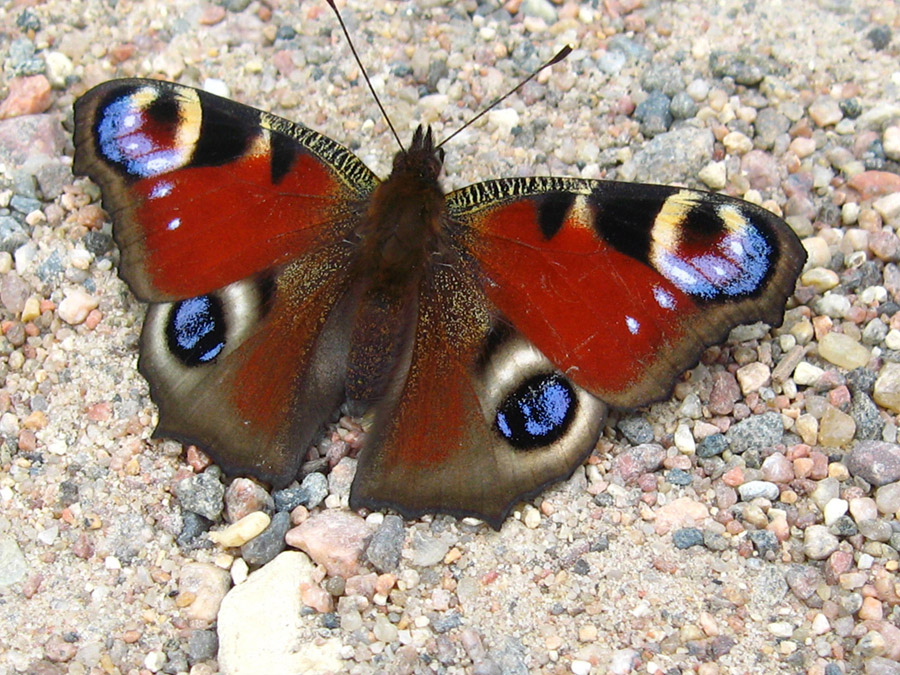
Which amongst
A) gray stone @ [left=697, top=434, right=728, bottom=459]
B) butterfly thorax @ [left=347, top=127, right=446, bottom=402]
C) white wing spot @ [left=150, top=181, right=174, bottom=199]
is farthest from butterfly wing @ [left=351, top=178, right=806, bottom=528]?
white wing spot @ [left=150, top=181, right=174, bottom=199]

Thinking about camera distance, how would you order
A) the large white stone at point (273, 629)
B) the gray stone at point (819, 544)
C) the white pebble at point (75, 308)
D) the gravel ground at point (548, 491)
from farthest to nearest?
1. the white pebble at point (75, 308)
2. the gray stone at point (819, 544)
3. the gravel ground at point (548, 491)
4. the large white stone at point (273, 629)

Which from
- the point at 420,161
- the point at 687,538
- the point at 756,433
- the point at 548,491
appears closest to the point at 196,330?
the point at 420,161

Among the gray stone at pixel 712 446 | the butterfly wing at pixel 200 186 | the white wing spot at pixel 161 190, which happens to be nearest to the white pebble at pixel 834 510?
the gray stone at pixel 712 446

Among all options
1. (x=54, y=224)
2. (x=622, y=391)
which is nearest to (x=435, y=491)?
(x=622, y=391)

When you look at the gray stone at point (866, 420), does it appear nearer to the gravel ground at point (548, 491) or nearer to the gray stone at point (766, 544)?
the gravel ground at point (548, 491)

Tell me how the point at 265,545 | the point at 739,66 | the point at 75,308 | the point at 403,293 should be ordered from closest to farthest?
the point at 265,545 → the point at 403,293 → the point at 75,308 → the point at 739,66

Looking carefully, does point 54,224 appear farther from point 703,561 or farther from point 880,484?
point 880,484

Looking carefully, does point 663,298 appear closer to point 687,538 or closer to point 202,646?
point 687,538
